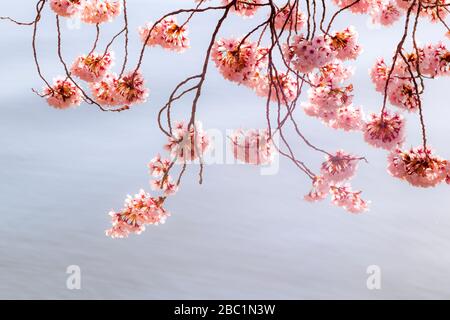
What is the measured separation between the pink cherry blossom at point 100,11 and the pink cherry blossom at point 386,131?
1.27m

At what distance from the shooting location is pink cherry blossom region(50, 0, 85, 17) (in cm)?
292

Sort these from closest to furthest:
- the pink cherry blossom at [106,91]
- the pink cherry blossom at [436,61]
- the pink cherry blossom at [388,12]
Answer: the pink cherry blossom at [436,61]
the pink cherry blossom at [106,91]
the pink cherry blossom at [388,12]

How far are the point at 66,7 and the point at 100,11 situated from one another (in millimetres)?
181

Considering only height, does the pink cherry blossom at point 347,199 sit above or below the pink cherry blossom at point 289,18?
below

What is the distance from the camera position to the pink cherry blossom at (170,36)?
9.99 ft

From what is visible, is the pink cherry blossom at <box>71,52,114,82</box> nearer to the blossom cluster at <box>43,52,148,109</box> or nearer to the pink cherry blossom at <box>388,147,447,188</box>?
the blossom cluster at <box>43,52,148,109</box>

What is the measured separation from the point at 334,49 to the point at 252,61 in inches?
13.3

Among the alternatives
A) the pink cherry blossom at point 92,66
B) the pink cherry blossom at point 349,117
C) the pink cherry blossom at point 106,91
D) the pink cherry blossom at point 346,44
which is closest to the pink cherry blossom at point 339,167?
the pink cherry blossom at point 349,117

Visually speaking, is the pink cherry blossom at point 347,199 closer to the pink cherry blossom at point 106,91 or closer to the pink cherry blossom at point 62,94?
the pink cherry blossom at point 106,91

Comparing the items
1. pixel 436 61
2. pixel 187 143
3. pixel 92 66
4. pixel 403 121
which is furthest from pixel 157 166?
pixel 436 61

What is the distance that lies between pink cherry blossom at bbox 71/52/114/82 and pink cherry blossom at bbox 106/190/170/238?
0.57m

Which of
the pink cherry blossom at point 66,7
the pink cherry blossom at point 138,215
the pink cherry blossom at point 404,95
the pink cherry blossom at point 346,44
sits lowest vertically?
the pink cherry blossom at point 138,215

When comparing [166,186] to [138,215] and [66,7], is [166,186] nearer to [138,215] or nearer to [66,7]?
[138,215]
